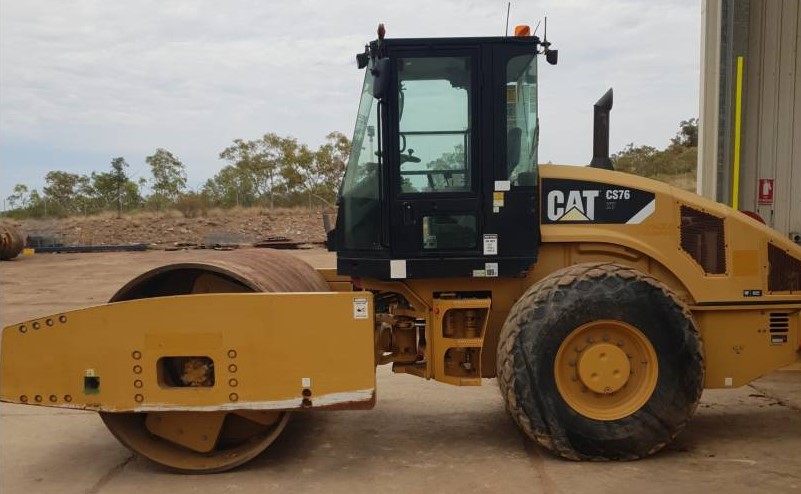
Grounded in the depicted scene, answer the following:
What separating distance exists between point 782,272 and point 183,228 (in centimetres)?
3154

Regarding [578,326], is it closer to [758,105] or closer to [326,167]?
[758,105]

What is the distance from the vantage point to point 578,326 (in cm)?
443

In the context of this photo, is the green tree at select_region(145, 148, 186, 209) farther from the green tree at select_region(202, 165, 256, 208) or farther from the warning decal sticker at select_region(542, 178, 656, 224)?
the warning decal sticker at select_region(542, 178, 656, 224)

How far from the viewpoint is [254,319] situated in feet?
14.4

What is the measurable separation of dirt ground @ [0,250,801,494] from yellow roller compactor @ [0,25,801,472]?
23 centimetres

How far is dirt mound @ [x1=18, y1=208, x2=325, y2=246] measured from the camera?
31.1 meters

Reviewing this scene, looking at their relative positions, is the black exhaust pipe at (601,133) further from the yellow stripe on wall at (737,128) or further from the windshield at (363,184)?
the yellow stripe on wall at (737,128)

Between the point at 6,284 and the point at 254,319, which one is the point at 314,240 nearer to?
the point at 6,284

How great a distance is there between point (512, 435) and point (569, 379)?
889 mm

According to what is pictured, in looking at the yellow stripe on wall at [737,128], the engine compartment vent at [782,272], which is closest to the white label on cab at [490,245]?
the engine compartment vent at [782,272]

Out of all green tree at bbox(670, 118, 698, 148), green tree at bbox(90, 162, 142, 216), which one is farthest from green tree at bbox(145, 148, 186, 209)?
green tree at bbox(670, 118, 698, 148)

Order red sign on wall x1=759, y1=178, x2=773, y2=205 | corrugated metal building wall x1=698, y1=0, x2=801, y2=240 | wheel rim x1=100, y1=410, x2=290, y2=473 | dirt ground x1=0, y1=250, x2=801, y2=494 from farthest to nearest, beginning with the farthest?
red sign on wall x1=759, y1=178, x2=773, y2=205, corrugated metal building wall x1=698, y1=0, x2=801, y2=240, wheel rim x1=100, y1=410, x2=290, y2=473, dirt ground x1=0, y1=250, x2=801, y2=494

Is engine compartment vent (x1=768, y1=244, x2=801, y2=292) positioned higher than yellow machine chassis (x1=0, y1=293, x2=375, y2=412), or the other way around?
engine compartment vent (x1=768, y1=244, x2=801, y2=292)

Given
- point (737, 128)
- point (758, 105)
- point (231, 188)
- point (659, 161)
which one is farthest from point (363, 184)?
point (231, 188)
